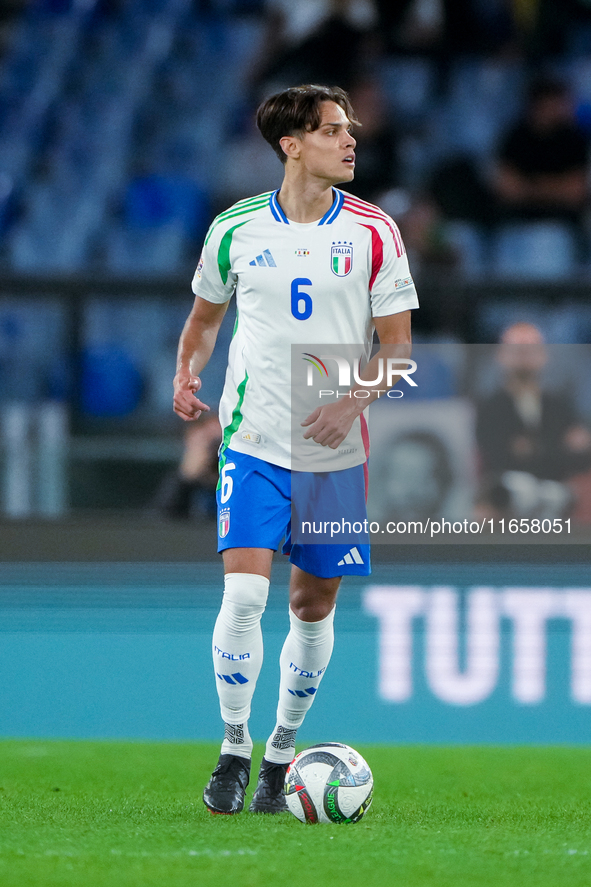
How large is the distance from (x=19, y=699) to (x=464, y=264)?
546 centimetres

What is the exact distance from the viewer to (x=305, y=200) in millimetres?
3871

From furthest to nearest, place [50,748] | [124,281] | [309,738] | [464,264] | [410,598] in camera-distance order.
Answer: [464,264]
[124,281]
[410,598]
[309,738]
[50,748]

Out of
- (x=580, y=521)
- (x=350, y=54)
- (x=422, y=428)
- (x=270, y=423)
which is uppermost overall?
(x=350, y=54)

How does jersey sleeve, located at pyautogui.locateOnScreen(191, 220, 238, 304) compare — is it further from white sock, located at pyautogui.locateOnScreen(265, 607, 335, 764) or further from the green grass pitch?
the green grass pitch

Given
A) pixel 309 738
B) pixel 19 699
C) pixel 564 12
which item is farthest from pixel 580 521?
pixel 564 12

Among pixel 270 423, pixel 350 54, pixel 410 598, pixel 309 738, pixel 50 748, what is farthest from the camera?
pixel 350 54

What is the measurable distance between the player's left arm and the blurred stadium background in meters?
2.00

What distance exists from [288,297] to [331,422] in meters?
0.38

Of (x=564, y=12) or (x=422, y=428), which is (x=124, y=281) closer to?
(x=422, y=428)

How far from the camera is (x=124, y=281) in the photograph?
25.7ft

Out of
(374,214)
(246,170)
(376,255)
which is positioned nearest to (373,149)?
(246,170)

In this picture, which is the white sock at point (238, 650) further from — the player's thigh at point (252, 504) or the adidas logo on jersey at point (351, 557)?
the adidas logo on jersey at point (351, 557)

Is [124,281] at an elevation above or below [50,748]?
above

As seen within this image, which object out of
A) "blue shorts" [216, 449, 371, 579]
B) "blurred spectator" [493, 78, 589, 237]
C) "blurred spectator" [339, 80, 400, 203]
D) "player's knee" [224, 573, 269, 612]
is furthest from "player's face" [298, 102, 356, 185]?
"blurred spectator" [493, 78, 589, 237]
